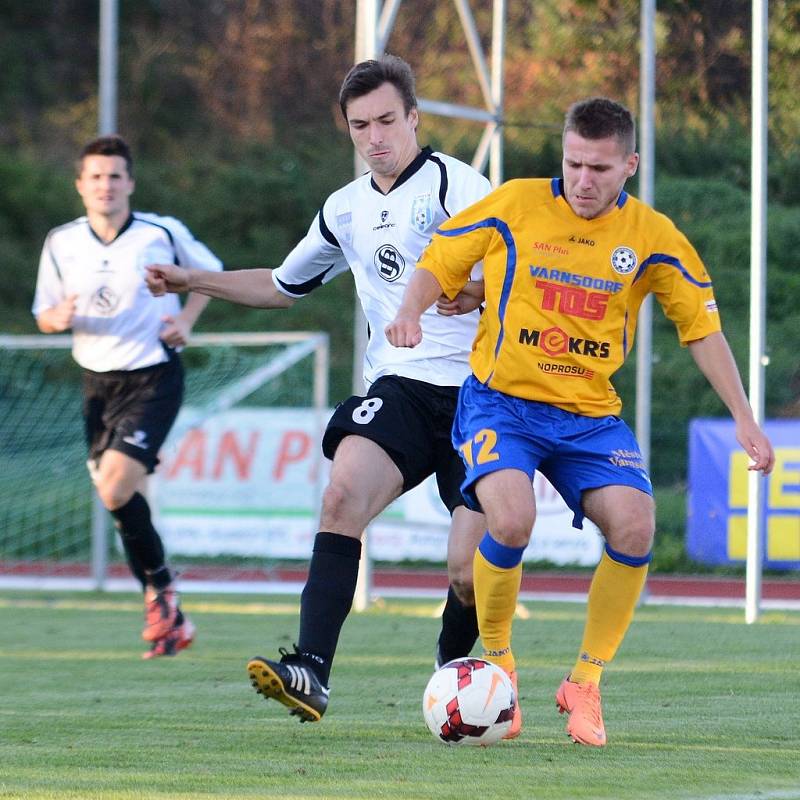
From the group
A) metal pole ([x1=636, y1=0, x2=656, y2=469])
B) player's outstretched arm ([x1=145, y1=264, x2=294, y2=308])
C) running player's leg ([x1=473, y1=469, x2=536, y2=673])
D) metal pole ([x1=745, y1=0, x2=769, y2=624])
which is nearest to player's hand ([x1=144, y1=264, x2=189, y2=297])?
player's outstretched arm ([x1=145, y1=264, x2=294, y2=308])

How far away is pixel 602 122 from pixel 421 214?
81cm

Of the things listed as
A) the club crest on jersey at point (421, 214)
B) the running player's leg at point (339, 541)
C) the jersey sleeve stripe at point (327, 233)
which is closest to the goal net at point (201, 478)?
the jersey sleeve stripe at point (327, 233)

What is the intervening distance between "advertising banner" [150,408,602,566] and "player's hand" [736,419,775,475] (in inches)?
→ 329

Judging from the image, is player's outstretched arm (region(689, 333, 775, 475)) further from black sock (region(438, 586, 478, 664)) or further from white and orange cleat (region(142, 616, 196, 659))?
white and orange cleat (region(142, 616, 196, 659))

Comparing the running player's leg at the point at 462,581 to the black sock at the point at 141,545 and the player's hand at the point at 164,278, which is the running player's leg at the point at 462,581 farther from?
the black sock at the point at 141,545

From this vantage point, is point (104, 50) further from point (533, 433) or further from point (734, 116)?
point (533, 433)

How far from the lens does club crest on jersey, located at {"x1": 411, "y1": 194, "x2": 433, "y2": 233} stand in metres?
5.07

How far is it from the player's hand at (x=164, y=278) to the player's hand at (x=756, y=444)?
1.83 metres

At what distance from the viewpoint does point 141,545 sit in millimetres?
7383

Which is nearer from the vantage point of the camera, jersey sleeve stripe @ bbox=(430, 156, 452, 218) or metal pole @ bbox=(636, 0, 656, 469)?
jersey sleeve stripe @ bbox=(430, 156, 452, 218)

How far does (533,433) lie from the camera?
457cm

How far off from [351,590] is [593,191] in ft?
4.47

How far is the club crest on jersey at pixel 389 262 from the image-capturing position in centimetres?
506

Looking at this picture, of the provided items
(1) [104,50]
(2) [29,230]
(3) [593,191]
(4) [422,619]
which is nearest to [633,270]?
(3) [593,191]
